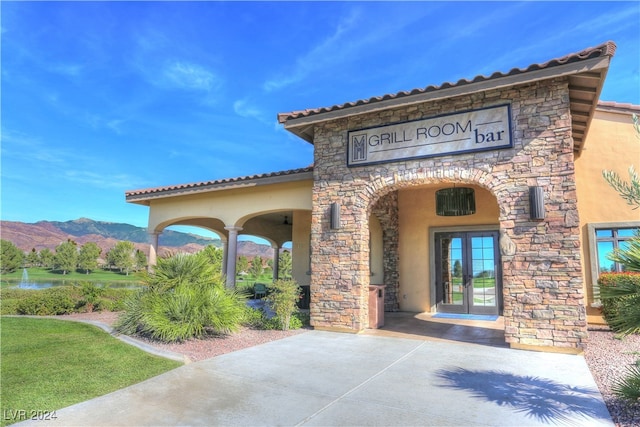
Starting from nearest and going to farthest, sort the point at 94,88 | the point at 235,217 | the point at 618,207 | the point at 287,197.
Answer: the point at 618,207
the point at 287,197
the point at 235,217
the point at 94,88

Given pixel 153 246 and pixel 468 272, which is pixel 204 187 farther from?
pixel 468 272

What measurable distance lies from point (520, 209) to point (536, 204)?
0.92ft

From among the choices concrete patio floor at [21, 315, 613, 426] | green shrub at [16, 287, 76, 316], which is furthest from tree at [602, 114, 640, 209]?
green shrub at [16, 287, 76, 316]

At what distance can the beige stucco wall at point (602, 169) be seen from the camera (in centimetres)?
891

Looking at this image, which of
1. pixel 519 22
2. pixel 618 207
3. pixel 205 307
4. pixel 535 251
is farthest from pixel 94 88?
pixel 618 207

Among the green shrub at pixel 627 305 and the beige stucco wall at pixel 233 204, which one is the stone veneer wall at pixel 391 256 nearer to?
the beige stucco wall at pixel 233 204

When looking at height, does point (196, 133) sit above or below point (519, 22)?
above

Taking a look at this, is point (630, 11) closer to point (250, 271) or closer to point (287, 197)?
point (287, 197)

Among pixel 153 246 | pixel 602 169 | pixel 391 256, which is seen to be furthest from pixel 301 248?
pixel 602 169

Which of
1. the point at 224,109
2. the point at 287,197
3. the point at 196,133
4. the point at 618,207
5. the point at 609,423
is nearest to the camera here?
the point at 609,423

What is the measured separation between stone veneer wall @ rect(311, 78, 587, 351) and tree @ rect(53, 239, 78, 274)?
1741 inches

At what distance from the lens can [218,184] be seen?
10992 mm

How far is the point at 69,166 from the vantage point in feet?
120

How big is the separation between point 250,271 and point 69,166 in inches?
861
